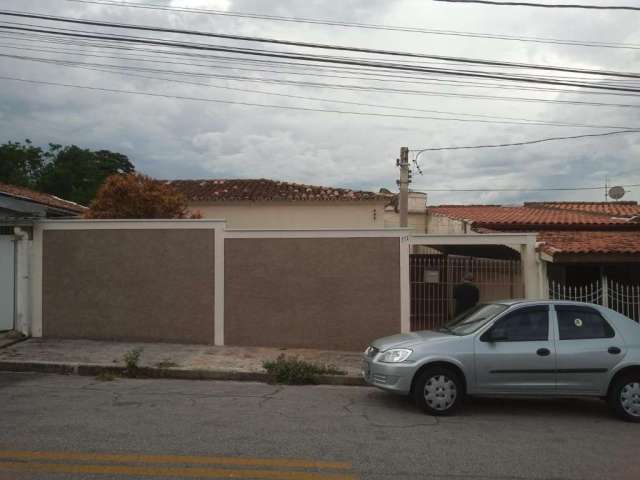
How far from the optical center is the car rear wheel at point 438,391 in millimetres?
7414

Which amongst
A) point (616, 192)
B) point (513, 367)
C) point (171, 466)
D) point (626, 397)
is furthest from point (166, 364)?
point (616, 192)

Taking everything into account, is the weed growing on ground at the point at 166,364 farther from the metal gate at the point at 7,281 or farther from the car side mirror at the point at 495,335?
Answer: the car side mirror at the point at 495,335

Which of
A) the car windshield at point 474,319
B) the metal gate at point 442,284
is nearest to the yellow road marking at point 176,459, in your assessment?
the car windshield at point 474,319

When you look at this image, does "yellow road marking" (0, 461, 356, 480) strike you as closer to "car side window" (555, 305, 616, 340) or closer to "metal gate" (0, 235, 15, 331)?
"car side window" (555, 305, 616, 340)

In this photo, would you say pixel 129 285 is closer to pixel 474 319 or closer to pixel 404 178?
pixel 474 319

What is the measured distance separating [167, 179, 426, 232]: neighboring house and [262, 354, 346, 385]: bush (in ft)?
45.0

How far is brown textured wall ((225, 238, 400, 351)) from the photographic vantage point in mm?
12008

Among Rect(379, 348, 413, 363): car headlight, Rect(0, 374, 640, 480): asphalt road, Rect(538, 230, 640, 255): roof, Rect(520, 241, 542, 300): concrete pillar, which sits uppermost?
Rect(538, 230, 640, 255): roof

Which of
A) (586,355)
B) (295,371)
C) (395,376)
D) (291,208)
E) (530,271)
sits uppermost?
(291,208)

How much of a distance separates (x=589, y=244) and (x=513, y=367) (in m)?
5.60

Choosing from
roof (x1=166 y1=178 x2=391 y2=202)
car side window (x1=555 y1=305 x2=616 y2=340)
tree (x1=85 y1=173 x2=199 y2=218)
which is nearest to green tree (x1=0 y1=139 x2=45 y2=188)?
roof (x1=166 y1=178 x2=391 y2=202)

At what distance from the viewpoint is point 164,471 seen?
5082mm

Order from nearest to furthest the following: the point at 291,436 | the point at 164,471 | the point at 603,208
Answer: the point at 164,471 < the point at 291,436 < the point at 603,208

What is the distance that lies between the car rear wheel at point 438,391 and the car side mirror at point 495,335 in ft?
2.00
